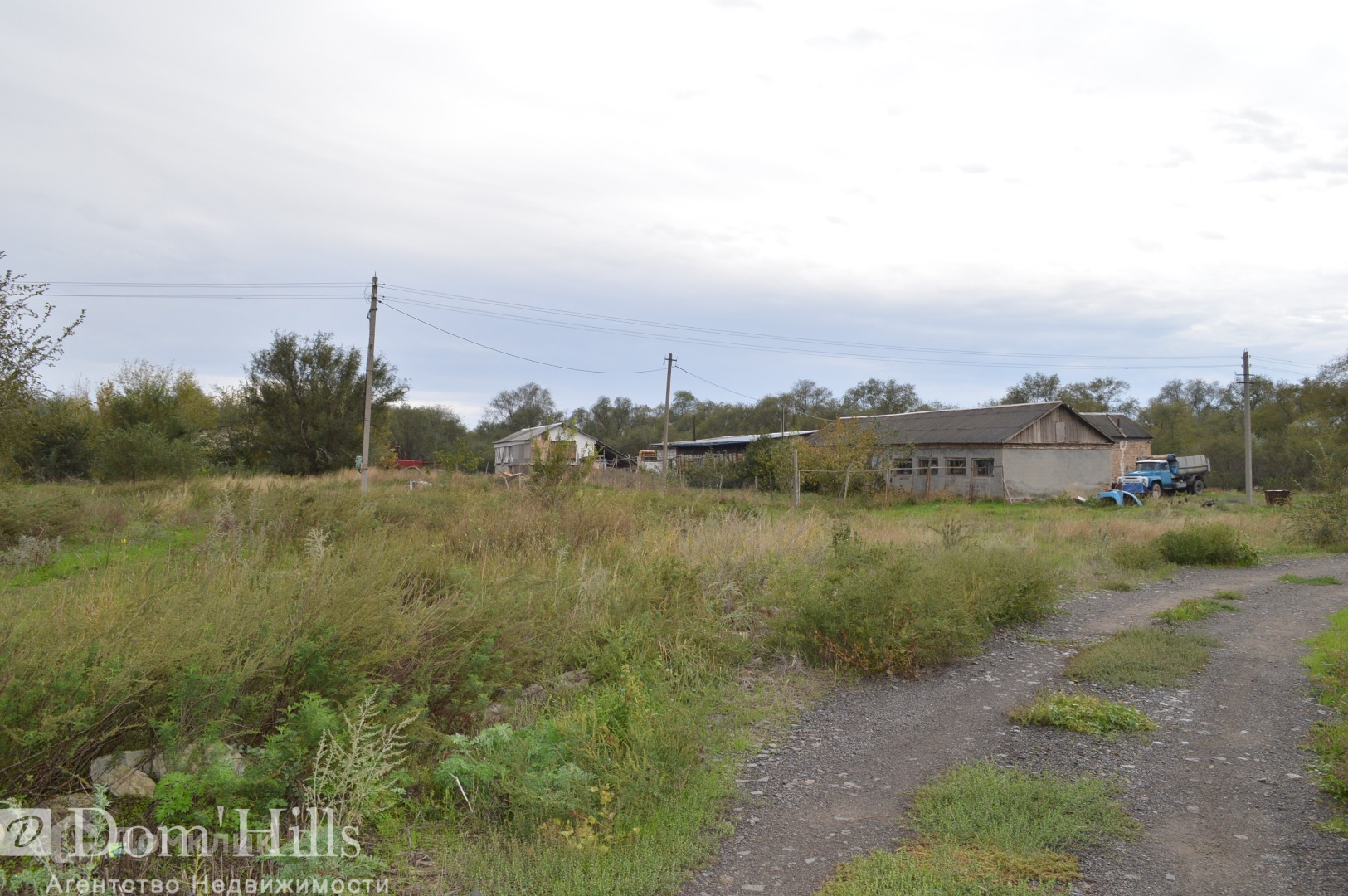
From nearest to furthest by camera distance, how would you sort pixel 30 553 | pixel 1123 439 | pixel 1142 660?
pixel 1142 660
pixel 30 553
pixel 1123 439

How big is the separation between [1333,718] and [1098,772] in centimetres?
235

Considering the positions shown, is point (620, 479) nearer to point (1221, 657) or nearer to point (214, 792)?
point (1221, 657)

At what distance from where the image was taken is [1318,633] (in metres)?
8.70

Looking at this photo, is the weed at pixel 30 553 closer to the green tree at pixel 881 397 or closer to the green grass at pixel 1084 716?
the green grass at pixel 1084 716

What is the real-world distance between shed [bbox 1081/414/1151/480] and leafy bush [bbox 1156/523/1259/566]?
33.8m

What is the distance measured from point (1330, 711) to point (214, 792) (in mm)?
7102

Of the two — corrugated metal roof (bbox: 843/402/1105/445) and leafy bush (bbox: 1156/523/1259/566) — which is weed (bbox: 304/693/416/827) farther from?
corrugated metal roof (bbox: 843/402/1105/445)

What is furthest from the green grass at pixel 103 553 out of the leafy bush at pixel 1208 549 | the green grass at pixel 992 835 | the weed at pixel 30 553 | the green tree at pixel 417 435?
the green tree at pixel 417 435

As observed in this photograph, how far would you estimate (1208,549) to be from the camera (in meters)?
15.1

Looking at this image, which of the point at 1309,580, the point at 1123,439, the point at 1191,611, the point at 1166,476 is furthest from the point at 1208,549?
the point at 1123,439

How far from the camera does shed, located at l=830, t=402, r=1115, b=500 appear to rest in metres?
34.2

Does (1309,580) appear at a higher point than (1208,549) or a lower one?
lower

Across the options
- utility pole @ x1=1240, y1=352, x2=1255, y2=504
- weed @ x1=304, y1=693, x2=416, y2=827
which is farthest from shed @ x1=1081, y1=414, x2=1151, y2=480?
weed @ x1=304, y1=693, x2=416, y2=827

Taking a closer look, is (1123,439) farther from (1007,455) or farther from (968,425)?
(1007,455)
